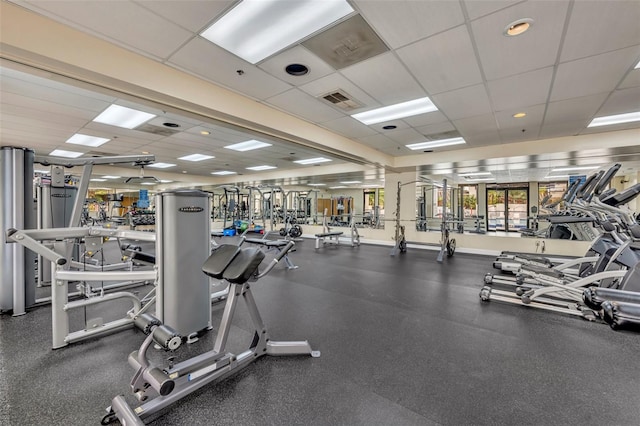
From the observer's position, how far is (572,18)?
2.15 meters

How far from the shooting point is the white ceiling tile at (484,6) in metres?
2.00

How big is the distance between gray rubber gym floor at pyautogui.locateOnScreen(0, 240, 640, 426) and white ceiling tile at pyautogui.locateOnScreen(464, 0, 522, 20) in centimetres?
272

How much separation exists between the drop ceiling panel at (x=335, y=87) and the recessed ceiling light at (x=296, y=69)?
0.25 metres

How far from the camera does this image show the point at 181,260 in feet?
7.58

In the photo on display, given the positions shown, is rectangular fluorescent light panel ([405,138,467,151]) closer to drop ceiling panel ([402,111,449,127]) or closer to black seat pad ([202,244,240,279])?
drop ceiling panel ([402,111,449,127])

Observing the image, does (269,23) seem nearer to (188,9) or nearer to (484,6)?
(188,9)

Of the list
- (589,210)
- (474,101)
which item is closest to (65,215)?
(474,101)

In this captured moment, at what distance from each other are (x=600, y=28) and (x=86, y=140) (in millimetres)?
8496

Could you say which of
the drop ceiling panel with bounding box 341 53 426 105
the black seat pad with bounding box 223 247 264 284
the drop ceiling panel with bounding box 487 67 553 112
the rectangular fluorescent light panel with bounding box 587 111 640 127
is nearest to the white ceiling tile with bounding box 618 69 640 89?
the drop ceiling panel with bounding box 487 67 553 112

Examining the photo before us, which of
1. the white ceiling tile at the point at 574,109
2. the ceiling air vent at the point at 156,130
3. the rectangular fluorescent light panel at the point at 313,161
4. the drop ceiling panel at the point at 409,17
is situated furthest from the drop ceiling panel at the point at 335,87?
the rectangular fluorescent light panel at the point at 313,161

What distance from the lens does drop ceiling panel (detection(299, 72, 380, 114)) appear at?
3.22 metres

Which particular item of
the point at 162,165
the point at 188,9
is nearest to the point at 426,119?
the point at 188,9

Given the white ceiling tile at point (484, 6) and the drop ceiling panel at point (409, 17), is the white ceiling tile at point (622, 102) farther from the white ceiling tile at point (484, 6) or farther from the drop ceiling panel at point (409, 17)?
A: the drop ceiling panel at point (409, 17)

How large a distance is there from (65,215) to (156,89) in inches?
98.2
